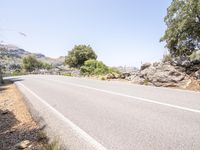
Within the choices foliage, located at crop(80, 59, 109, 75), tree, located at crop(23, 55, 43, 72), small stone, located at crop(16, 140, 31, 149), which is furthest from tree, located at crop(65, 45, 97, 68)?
small stone, located at crop(16, 140, 31, 149)

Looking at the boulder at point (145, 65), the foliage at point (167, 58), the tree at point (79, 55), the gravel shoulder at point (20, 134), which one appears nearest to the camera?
the gravel shoulder at point (20, 134)

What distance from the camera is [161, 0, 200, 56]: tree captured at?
51.5 feet

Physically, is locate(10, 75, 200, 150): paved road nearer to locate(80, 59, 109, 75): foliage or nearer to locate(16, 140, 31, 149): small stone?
locate(16, 140, 31, 149): small stone

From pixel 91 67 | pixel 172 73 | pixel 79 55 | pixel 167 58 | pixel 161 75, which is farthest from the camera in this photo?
pixel 79 55

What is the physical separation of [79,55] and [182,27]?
48.6m

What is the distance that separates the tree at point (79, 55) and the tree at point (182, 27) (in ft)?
151

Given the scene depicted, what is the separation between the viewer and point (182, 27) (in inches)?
633

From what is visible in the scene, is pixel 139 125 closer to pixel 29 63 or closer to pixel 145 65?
pixel 145 65

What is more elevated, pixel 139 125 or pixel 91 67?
pixel 91 67

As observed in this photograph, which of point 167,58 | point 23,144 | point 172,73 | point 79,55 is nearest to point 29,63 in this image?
point 79,55

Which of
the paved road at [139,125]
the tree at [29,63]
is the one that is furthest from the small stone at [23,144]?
the tree at [29,63]

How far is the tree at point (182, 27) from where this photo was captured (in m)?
15.7

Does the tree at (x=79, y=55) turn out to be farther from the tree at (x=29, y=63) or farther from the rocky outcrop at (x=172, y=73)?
the rocky outcrop at (x=172, y=73)

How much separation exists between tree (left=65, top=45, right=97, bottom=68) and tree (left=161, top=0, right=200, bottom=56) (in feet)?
151
